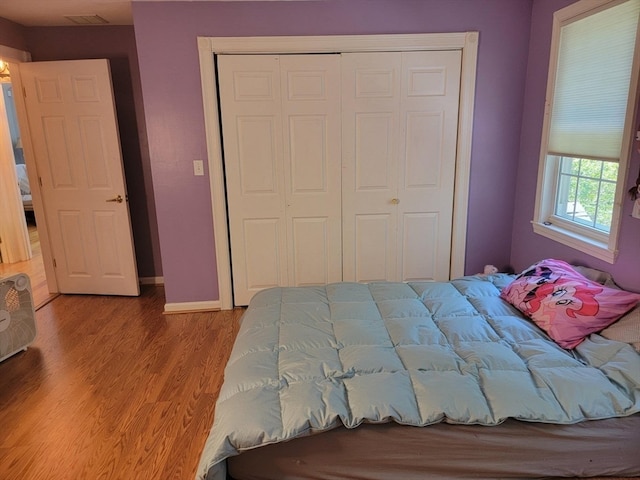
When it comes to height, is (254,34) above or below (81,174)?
above

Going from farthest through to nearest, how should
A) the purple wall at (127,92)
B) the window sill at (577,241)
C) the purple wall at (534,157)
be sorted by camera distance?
the purple wall at (127,92) < the purple wall at (534,157) < the window sill at (577,241)

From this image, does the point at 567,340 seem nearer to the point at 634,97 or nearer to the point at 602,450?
the point at 602,450

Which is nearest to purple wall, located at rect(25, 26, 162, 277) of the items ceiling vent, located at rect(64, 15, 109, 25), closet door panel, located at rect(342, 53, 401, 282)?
ceiling vent, located at rect(64, 15, 109, 25)

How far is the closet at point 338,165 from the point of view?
11.1 ft

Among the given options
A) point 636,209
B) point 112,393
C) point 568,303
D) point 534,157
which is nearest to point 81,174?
point 112,393

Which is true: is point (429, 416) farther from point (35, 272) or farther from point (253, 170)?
point (35, 272)

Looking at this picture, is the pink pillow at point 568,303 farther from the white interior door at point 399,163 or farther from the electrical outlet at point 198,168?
the electrical outlet at point 198,168

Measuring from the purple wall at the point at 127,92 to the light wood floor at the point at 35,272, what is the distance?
0.86 metres

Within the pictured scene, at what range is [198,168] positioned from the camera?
137 inches

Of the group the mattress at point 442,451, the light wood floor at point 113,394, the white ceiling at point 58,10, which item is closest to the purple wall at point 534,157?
the mattress at point 442,451

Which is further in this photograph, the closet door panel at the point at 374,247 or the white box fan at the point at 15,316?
the closet door panel at the point at 374,247

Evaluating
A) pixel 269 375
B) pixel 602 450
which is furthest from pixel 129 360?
pixel 602 450

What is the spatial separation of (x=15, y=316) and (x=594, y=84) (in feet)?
12.8

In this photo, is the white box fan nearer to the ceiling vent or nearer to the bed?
the bed
